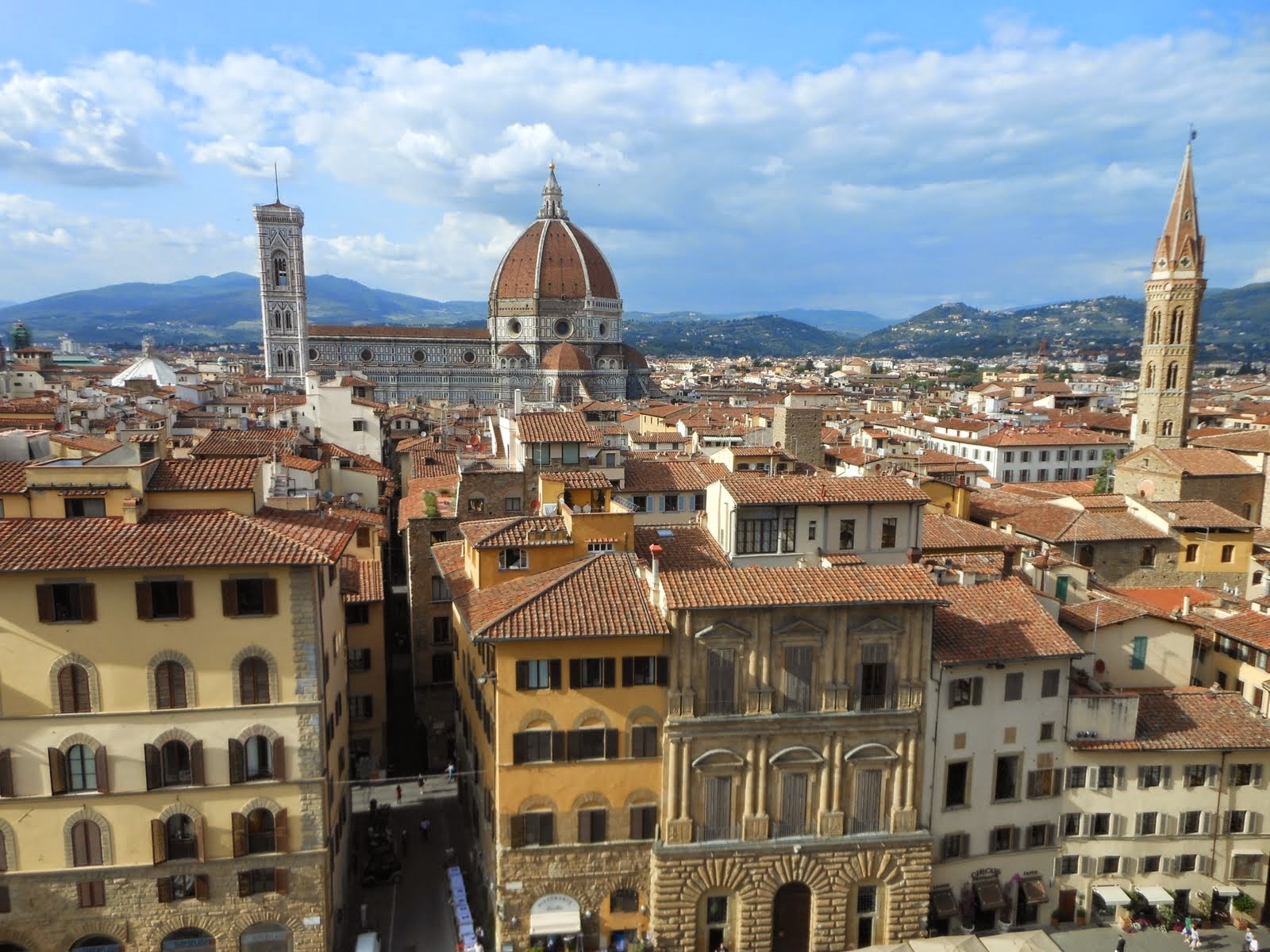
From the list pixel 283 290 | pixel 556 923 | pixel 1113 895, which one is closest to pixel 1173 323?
pixel 1113 895

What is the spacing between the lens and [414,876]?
96.4 ft

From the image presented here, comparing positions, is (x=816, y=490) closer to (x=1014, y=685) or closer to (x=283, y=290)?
(x=1014, y=685)

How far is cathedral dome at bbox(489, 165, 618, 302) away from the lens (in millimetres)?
184375

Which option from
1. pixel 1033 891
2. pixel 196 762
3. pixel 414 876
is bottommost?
pixel 414 876

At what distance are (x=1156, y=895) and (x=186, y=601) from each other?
Answer: 2913 cm

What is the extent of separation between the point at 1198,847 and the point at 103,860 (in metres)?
31.5

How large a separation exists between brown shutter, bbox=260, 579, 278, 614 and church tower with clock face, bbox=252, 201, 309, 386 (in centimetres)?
15942

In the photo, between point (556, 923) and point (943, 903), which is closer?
point (556, 923)

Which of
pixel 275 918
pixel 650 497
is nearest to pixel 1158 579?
pixel 650 497

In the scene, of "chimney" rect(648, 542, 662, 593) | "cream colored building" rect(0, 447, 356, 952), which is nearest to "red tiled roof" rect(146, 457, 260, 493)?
"cream colored building" rect(0, 447, 356, 952)

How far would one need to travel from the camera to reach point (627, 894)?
24984 millimetres

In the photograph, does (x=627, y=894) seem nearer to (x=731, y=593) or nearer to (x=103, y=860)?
(x=731, y=593)

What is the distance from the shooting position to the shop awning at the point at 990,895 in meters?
26.5

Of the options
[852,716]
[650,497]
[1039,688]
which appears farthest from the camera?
[650,497]
